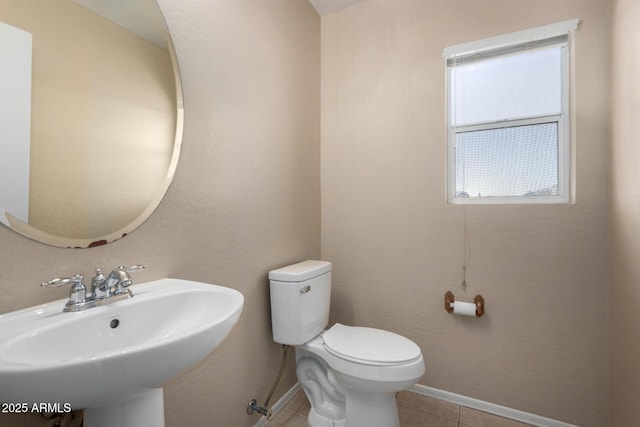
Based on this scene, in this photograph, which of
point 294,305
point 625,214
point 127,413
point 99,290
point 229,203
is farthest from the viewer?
point 294,305

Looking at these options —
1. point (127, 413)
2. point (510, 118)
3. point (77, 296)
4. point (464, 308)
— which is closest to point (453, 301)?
point (464, 308)

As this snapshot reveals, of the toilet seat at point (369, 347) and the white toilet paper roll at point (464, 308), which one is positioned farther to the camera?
the white toilet paper roll at point (464, 308)

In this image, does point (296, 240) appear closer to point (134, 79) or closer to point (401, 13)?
point (134, 79)

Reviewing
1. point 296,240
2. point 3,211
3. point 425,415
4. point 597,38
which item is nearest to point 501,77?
point 597,38

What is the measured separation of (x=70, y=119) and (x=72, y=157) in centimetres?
11

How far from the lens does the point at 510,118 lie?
5.55 ft

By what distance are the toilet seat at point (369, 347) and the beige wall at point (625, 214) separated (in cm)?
83

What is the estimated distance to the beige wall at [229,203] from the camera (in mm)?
977

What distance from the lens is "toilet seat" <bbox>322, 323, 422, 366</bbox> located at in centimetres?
130

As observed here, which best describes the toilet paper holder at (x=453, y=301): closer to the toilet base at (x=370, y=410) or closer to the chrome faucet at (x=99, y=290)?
the toilet base at (x=370, y=410)

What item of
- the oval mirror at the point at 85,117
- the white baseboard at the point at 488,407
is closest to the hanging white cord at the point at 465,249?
the white baseboard at the point at 488,407

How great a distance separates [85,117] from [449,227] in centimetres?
175

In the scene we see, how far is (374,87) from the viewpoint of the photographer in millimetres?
1976

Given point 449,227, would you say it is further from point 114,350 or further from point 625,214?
point 114,350
